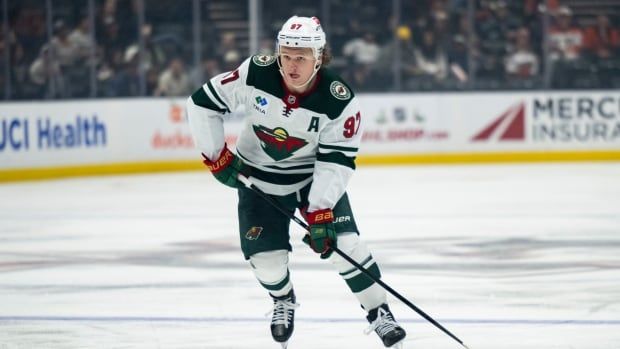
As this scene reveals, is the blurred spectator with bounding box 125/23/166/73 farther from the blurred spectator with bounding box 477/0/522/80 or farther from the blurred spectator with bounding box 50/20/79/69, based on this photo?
the blurred spectator with bounding box 477/0/522/80

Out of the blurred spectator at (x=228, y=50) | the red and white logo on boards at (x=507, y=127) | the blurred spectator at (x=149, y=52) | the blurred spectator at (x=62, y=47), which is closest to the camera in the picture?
the blurred spectator at (x=62, y=47)

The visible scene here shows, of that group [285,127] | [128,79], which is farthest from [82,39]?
[285,127]

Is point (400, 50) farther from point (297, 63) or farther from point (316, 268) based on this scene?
point (297, 63)

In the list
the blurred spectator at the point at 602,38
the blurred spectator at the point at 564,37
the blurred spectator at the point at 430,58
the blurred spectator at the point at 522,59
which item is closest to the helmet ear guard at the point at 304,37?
the blurred spectator at the point at 430,58

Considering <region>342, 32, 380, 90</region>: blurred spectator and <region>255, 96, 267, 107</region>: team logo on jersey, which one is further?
<region>342, 32, 380, 90</region>: blurred spectator

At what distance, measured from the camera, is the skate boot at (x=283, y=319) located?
15.9ft

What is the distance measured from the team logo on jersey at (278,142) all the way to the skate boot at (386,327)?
0.68m

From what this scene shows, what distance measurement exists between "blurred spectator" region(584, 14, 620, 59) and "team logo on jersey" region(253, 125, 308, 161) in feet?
36.0

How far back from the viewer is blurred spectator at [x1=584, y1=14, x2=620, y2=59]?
15.1 m

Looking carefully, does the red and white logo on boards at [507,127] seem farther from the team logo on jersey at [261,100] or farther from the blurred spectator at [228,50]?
the team logo on jersey at [261,100]

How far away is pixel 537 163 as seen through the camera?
14242 mm

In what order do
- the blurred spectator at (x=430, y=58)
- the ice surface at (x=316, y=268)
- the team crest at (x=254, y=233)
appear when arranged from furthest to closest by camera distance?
the blurred spectator at (x=430, y=58)
the ice surface at (x=316, y=268)
the team crest at (x=254, y=233)

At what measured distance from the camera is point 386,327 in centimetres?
469

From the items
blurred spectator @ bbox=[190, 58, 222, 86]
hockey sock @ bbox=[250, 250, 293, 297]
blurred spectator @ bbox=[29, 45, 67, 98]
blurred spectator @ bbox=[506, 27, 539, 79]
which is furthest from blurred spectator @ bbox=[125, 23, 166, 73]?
hockey sock @ bbox=[250, 250, 293, 297]
